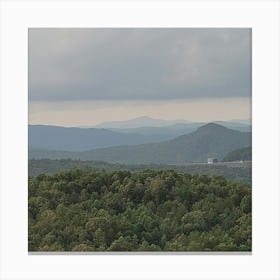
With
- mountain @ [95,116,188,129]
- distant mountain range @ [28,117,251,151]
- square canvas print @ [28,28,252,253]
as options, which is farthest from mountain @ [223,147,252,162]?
mountain @ [95,116,188,129]

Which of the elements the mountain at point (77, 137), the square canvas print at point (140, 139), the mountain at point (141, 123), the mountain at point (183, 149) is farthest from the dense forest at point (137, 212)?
the mountain at point (141, 123)

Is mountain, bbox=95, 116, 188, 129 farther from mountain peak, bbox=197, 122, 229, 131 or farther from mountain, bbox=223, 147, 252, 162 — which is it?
mountain, bbox=223, 147, 252, 162

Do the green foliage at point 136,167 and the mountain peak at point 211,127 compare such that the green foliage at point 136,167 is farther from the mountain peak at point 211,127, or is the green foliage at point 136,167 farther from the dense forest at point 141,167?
the mountain peak at point 211,127

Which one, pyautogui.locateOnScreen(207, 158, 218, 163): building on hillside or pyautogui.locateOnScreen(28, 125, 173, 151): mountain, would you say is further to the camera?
pyautogui.locateOnScreen(207, 158, 218, 163): building on hillside
